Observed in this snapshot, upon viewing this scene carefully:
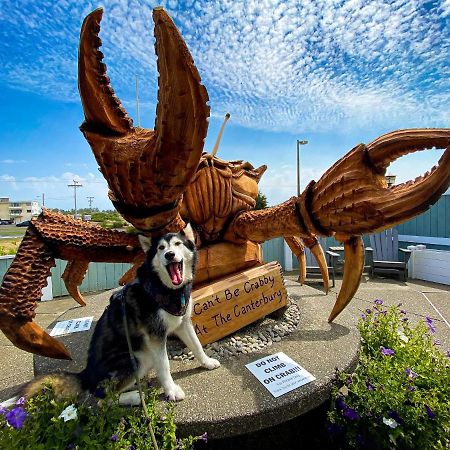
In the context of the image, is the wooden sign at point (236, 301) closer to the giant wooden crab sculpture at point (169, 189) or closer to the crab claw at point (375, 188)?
the giant wooden crab sculpture at point (169, 189)

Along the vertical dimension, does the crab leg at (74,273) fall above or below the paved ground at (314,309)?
above

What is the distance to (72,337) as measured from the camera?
106 inches

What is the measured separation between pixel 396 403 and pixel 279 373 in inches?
26.4

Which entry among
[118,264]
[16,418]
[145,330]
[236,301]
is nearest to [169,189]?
[145,330]

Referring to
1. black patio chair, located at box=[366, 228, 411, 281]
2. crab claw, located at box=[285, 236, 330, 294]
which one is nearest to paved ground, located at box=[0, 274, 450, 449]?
crab claw, located at box=[285, 236, 330, 294]

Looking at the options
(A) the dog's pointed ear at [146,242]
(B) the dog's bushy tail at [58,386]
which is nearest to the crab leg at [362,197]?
(A) the dog's pointed ear at [146,242]

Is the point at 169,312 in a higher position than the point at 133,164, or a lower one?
lower

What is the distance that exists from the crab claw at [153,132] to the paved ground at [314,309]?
117 cm

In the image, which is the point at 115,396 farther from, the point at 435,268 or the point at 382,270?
the point at 435,268

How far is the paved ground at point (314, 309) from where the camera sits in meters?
1.94

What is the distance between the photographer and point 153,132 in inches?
57.7

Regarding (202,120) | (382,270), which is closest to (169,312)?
(202,120)

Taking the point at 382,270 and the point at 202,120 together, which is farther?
the point at 382,270

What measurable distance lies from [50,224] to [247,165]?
5.86 ft
